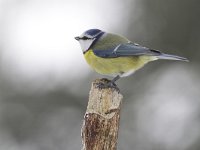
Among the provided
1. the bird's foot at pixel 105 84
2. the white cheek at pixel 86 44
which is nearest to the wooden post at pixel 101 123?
the bird's foot at pixel 105 84

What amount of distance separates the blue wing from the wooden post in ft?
2.25

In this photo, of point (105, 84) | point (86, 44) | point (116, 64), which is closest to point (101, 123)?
point (105, 84)

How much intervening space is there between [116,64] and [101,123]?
2.72 feet

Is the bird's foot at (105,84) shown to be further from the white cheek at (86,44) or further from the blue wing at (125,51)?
the white cheek at (86,44)

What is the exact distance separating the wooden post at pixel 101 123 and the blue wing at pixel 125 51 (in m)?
0.69

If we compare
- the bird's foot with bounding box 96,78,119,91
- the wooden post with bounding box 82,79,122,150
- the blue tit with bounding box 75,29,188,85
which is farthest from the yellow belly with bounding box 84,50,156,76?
the wooden post with bounding box 82,79,122,150

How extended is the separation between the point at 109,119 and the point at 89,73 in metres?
4.26

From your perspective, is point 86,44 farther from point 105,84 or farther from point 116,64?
point 105,84

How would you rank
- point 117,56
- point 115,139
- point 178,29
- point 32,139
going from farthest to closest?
point 178,29, point 32,139, point 117,56, point 115,139

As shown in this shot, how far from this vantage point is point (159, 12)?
792 centimetres

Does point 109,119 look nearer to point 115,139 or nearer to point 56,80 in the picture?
point 115,139

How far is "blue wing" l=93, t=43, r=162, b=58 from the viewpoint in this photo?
4.06 m

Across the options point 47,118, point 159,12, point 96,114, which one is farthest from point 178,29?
point 96,114

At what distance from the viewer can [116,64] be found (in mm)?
4078
